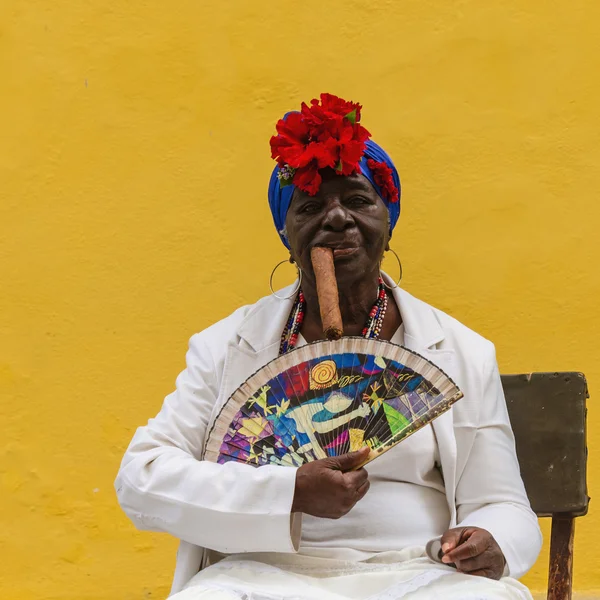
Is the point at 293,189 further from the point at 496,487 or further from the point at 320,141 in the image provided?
the point at 496,487

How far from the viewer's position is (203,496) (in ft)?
13.1

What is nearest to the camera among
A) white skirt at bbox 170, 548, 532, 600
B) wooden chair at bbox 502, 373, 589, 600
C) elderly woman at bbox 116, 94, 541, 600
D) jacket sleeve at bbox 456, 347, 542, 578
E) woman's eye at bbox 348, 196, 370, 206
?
white skirt at bbox 170, 548, 532, 600

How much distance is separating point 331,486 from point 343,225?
0.77 m

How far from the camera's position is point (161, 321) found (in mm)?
5391

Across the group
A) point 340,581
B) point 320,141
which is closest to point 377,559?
point 340,581

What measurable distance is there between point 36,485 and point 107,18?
5.34 feet

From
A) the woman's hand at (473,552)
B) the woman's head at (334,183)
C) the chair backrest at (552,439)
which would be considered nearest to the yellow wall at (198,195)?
the chair backrest at (552,439)

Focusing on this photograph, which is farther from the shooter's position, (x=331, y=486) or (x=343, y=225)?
(x=343, y=225)

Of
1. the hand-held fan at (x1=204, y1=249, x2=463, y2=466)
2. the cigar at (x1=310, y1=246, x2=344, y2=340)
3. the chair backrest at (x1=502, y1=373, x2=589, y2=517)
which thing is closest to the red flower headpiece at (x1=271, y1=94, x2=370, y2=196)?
the cigar at (x1=310, y1=246, x2=344, y2=340)

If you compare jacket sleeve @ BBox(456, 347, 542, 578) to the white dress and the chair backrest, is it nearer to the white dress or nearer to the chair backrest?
the white dress

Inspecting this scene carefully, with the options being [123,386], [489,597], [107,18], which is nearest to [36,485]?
[123,386]

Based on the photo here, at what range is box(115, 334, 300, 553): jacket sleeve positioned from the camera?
394cm

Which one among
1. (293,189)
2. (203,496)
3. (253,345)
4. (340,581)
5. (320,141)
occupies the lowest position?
(340,581)

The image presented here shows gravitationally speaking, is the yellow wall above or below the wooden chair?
above
